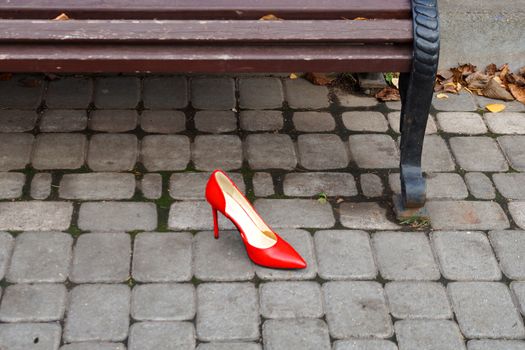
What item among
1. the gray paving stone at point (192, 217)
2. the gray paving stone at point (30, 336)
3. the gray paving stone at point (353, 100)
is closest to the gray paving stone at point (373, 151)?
the gray paving stone at point (353, 100)

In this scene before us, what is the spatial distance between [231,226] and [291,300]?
0.46 meters

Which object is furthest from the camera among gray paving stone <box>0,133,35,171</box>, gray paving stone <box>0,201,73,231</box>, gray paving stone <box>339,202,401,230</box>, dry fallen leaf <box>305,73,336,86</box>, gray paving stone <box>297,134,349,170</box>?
dry fallen leaf <box>305,73,336,86</box>

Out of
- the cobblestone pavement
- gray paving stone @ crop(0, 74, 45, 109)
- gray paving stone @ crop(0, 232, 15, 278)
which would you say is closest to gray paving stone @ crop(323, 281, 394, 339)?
the cobblestone pavement

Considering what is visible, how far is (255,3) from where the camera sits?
10.4 feet

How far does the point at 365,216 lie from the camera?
3363 mm

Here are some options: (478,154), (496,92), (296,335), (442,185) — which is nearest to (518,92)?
(496,92)

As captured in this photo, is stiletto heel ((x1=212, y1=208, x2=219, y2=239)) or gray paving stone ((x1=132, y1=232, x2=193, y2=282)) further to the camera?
stiletto heel ((x1=212, y1=208, x2=219, y2=239))

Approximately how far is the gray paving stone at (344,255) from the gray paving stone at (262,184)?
1.03 ft

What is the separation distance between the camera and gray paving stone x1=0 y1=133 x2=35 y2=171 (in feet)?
11.6

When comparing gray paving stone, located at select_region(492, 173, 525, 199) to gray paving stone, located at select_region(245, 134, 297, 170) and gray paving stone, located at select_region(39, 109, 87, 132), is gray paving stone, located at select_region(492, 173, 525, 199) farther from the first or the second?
gray paving stone, located at select_region(39, 109, 87, 132)

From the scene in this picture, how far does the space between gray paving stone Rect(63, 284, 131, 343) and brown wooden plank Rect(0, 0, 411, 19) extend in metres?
0.99

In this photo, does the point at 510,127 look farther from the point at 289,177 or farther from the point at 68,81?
the point at 68,81

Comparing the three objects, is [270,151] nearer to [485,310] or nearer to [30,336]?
[485,310]

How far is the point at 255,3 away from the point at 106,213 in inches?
38.4
